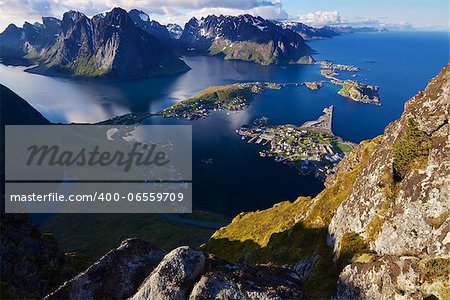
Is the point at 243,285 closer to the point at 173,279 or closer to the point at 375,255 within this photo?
the point at 173,279

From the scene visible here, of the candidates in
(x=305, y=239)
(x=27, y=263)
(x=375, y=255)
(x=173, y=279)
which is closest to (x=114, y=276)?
(x=173, y=279)

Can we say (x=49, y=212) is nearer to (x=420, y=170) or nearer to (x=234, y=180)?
(x=234, y=180)

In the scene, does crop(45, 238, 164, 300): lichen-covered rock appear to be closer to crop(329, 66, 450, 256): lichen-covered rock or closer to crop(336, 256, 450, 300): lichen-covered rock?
crop(336, 256, 450, 300): lichen-covered rock

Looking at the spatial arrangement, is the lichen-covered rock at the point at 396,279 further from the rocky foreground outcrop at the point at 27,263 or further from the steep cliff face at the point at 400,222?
the rocky foreground outcrop at the point at 27,263

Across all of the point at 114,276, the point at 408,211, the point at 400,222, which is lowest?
the point at 114,276

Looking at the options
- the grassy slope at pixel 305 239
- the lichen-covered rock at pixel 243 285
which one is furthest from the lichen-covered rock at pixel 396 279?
the lichen-covered rock at pixel 243 285

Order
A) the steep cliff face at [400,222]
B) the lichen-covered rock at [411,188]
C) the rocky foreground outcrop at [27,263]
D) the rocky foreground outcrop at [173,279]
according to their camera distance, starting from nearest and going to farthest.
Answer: the steep cliff face at [400,222] < the rocky foreground outcrop at [173,279] < the lichen-covered rock at [411,188] < the rocky foreground outcrop at [27,263]
